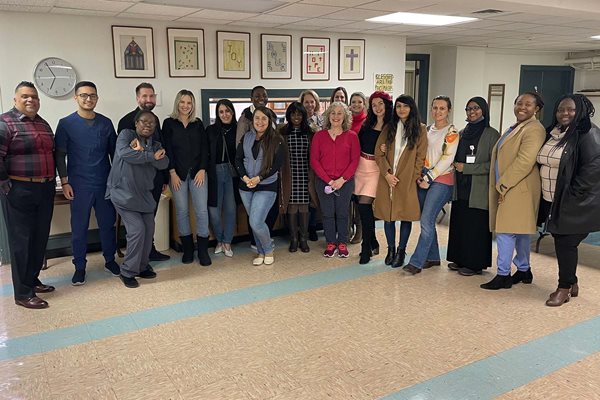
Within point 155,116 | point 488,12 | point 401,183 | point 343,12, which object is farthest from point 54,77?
point 488,12

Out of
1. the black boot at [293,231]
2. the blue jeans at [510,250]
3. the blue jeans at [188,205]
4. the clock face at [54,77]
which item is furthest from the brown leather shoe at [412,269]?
the clock face at [54,77]

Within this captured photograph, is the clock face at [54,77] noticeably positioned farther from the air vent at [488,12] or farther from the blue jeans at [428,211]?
the air vent at [488,12]

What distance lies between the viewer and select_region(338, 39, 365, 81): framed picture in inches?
241

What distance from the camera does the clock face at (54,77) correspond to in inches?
178

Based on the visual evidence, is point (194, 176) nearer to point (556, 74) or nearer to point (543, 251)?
point (543, 251)

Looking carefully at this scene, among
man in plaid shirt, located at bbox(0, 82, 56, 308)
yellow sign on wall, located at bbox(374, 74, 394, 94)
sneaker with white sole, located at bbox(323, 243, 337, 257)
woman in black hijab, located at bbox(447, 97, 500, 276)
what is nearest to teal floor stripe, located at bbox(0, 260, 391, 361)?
sneaker with white sole, located at bbox(323, 243, 337, 257)

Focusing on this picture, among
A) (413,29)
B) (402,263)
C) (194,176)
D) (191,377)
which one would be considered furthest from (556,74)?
(191,377)

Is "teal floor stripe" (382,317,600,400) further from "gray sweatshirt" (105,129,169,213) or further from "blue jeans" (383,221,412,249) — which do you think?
"gray sweatshirt" (105,129,169,213)

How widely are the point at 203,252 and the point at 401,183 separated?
71.2 inches

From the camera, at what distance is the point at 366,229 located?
4.40 meters

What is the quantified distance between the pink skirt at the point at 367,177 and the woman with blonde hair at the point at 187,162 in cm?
133

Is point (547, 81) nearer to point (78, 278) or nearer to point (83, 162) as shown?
point (83, 162)

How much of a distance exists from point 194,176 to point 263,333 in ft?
5.44

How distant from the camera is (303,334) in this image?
3131mm
